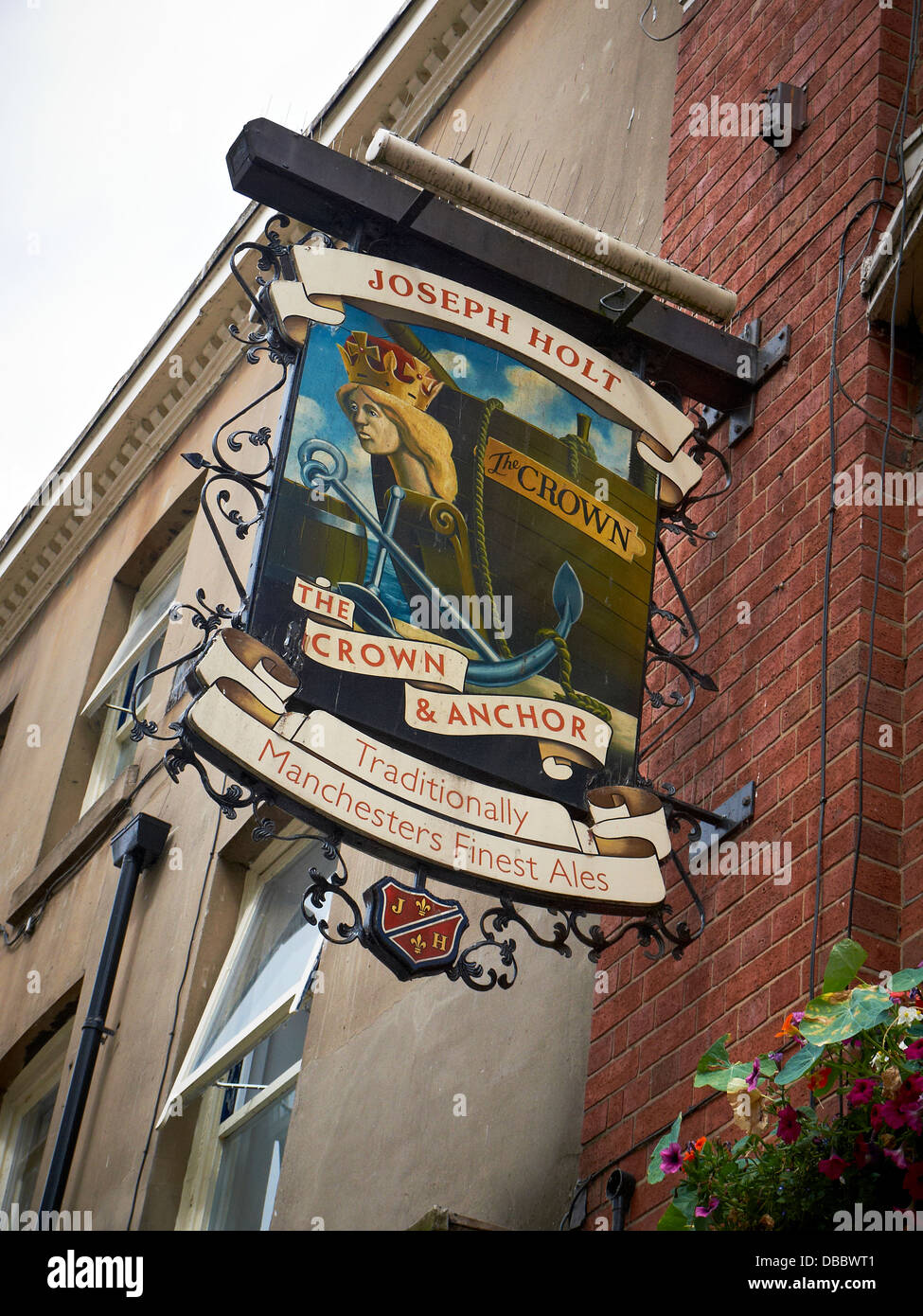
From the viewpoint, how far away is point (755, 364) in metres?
5.98

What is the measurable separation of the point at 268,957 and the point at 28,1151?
112 inches

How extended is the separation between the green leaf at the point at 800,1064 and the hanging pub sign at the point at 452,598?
100cm

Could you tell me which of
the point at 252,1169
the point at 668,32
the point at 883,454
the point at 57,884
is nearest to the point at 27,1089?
the point at 57,884

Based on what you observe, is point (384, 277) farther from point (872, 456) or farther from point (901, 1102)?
point (901, 1102)

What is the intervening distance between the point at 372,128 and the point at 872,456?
21.3ft

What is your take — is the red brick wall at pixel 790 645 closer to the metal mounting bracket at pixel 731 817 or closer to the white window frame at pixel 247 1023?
the metal mounting bracket at pixel 731 817

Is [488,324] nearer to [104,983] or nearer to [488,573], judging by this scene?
[488,573]

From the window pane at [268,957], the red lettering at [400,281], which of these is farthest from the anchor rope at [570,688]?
the window pane at [268,957]

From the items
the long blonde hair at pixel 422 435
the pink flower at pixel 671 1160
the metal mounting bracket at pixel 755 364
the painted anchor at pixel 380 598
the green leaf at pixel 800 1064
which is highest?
the metal mounting bracket at pixel 755 364

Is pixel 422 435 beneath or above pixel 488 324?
beneath

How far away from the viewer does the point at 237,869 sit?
8664mm

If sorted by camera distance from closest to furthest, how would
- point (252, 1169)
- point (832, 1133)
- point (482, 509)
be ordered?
point (832, 1133) < point (482, 509) < point (252, 1169)

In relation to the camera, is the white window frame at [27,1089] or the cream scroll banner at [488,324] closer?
the cream scroll banner at [488,324]

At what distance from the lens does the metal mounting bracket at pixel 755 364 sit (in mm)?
5914
